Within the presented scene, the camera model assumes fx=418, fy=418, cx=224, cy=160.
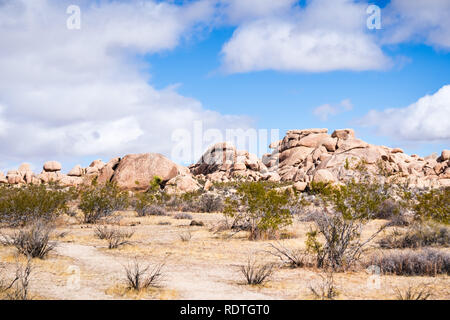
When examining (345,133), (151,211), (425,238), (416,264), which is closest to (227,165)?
(345,133)

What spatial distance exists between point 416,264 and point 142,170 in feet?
100

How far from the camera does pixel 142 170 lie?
3769 cm

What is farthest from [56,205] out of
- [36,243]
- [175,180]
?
[175,180]

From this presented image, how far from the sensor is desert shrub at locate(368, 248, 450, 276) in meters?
9.34

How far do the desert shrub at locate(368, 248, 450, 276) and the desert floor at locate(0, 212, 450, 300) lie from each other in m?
0.35

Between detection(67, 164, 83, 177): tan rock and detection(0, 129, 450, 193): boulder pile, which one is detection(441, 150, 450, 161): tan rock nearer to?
detection(0, 129, 450, 193): boulder pile

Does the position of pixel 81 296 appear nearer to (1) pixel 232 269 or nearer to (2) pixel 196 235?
(1) pixel 232 269

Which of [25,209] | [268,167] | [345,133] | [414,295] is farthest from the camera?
[268,167]

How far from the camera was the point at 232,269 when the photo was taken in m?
9.82

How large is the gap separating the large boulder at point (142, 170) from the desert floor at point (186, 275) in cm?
2287

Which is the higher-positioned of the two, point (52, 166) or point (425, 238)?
point (52, 166)

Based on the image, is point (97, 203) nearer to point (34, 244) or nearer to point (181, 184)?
point (34, 244)

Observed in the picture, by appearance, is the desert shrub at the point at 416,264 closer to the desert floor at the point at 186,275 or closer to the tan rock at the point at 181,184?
the desert floor at the point at 186,275

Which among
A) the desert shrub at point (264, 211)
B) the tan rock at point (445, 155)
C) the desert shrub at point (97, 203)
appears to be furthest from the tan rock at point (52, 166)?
the tan rock at point (445, 155)
